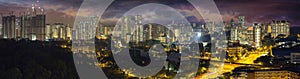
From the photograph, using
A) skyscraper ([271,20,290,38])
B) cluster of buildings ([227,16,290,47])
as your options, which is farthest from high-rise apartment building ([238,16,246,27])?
skyscraper ([271,20,290,38])

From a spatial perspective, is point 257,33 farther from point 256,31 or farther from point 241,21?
point 241,21

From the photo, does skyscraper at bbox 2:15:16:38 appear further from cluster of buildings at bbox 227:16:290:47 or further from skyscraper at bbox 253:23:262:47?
skyscraper at bbox 253:23:262:47

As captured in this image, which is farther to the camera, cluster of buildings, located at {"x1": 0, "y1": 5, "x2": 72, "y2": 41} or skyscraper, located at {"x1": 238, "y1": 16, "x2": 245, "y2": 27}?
skyscraper, located at {"x1": 238, "y1": 16, "x2": 245, "y2": 27}

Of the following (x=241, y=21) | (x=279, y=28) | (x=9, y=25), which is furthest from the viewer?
(x=279, y=28)

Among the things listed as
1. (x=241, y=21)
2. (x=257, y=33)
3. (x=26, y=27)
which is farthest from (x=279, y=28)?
(x=26, y=27)

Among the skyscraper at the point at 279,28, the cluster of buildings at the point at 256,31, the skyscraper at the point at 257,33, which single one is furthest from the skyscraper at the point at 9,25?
the skyscraper at the point at 279,28

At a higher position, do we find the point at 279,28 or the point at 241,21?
the point at 241,21

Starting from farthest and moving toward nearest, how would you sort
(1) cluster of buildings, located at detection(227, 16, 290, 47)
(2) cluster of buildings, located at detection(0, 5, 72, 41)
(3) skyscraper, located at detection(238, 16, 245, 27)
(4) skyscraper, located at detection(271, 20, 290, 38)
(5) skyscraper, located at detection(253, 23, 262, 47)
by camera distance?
1. (5) skyscraper, located at detection(253, 23, 262, 47)
2. (4) skyscraper, located at detection(271, 20, 290, 38)
3. (1) cluster of buildings, located at detection(227, 16, 290, 47)
4. (3) skyscraper, located at detection(238, 16, 245, 27)
5. (2) cluster of buildings, located at detection(0, 5, 72, 41)

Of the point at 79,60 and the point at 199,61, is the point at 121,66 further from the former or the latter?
the point at 199,61
